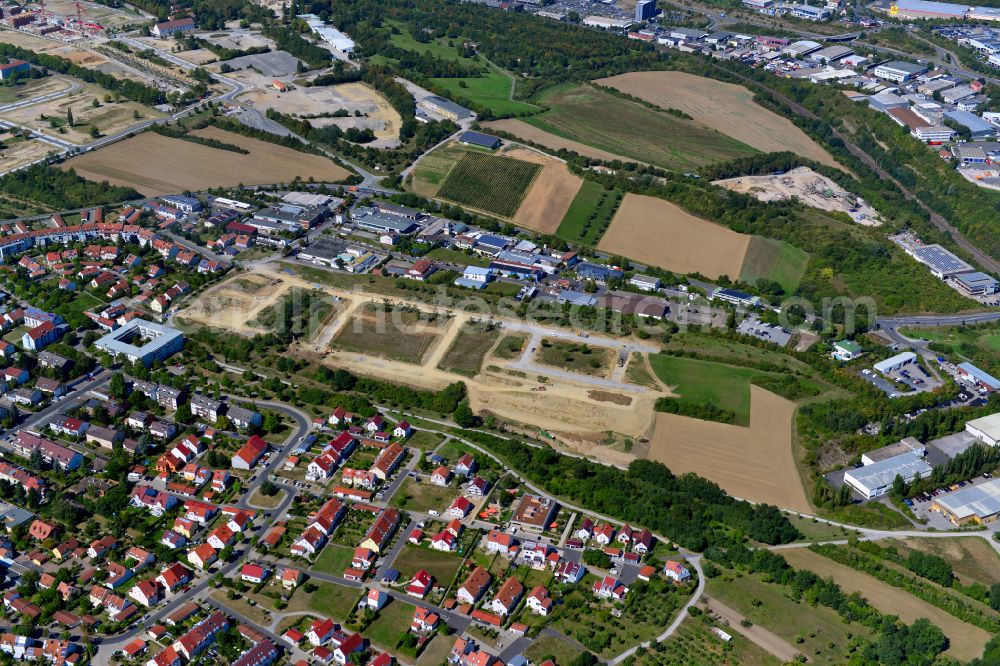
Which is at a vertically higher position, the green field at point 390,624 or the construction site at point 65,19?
the construction site at point 65,19

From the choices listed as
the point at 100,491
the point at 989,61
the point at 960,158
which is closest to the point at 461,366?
the point at 100,491

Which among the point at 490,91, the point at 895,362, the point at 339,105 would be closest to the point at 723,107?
the point at 490,91

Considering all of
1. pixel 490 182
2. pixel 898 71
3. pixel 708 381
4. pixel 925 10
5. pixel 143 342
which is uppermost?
pixel 925 10

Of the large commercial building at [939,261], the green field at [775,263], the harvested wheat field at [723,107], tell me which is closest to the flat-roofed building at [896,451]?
the green field at [775,263]

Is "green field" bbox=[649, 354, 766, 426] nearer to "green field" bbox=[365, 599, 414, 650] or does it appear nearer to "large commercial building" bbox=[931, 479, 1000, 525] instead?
"large commercial building" bbox=[931, 479, 1000, 525]

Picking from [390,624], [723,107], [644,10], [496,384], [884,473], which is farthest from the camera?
[644,10]

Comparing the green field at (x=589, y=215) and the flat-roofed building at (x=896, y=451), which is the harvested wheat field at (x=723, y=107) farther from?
the flat-roofed building at (x=896, y=451)

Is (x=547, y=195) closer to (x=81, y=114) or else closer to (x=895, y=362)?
(x=895, y=362)
